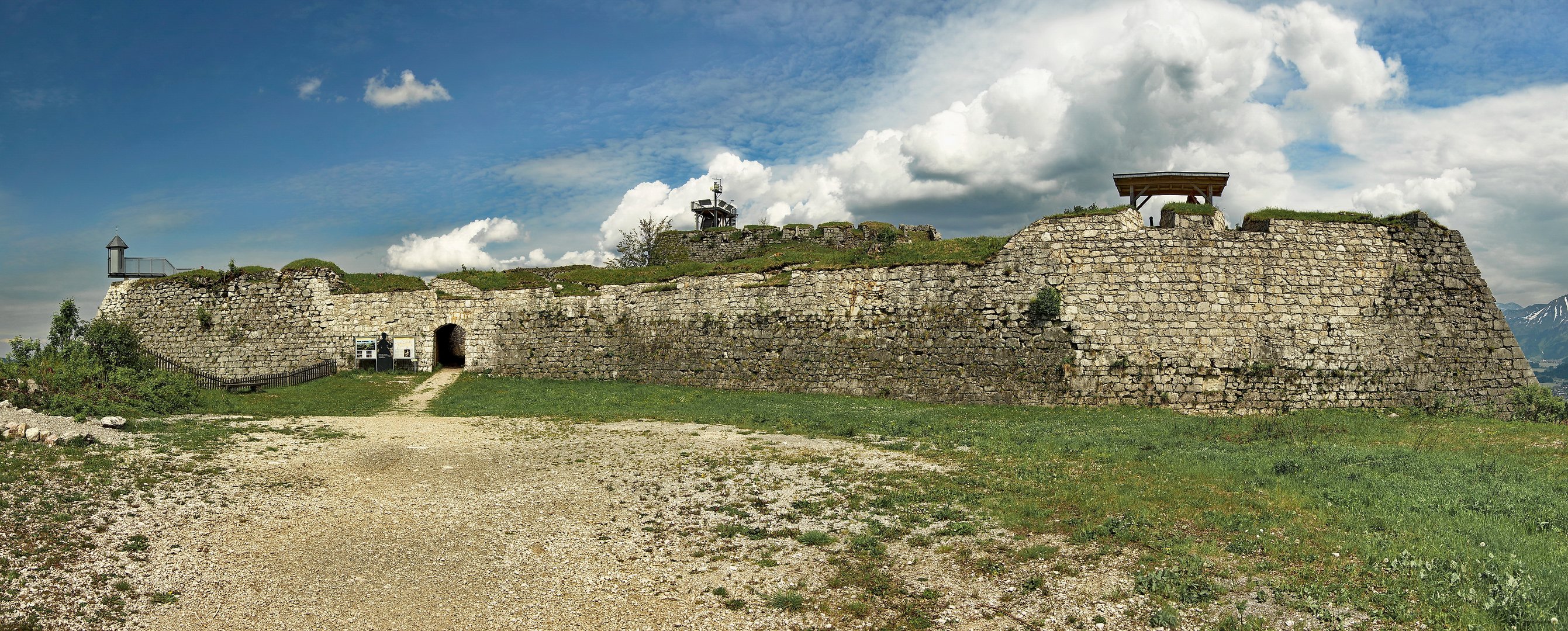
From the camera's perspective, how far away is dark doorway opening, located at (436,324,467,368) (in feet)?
103

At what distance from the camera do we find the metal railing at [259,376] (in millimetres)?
23156

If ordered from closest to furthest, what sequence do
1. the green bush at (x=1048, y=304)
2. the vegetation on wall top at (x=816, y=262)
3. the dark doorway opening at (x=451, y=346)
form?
1. the green bush at (x=1048, y=304)
2. the vegetation on wall top at (x=816, y=262)
3. the dark doorway opening at (x=451, y=346)

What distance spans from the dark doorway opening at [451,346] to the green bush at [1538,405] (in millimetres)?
34755

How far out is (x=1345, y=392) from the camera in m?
19.6

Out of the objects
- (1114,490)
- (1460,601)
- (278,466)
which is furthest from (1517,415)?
(278,466)

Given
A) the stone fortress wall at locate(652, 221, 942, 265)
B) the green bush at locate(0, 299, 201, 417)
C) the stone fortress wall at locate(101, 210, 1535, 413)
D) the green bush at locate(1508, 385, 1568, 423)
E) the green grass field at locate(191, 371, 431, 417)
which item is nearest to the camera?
the green bush at locate(0, 299, 201, 417)

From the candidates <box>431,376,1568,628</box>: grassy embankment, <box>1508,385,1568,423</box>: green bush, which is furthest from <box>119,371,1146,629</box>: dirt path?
<box>1508,385,1568,423</box>: green bush

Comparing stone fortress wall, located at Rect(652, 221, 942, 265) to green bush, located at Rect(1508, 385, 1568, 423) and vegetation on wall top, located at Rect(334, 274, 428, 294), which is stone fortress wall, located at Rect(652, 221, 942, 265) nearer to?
vegetation on wall top, located at Rect(334, 274, 428, 294)

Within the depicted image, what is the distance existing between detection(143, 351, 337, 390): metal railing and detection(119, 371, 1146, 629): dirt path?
13081 mm

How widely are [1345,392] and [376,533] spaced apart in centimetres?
2340

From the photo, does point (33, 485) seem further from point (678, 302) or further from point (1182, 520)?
point (678, 302)

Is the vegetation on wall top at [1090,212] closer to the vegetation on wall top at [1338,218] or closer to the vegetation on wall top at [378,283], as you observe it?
the vegetation on wall top at [1338,218]

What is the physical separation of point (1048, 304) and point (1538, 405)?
41.4 ft

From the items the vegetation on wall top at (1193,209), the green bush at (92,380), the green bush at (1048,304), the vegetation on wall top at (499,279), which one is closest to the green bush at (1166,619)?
the green bush at (1048,304)
